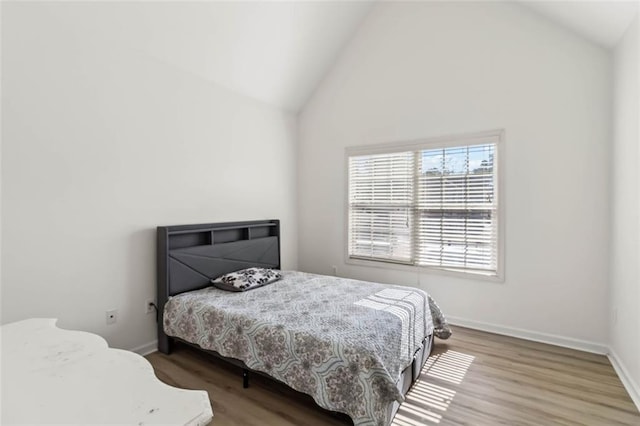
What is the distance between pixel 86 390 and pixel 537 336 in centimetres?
357

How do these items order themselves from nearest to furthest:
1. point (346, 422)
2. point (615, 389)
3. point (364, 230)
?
point (346, 422) < point (615, 389) < point (364, 230)

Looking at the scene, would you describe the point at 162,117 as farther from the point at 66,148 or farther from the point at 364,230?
the point at 364,230

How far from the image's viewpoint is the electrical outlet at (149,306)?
285 centimetres

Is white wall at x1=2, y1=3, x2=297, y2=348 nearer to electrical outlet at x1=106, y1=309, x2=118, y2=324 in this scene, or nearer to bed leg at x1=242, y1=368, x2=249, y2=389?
electrical outlet at x1=106, y1=309, x2=118, y2=324

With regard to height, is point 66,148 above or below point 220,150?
below

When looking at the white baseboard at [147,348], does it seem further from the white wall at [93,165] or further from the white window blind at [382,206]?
the white window blind at [382,206]

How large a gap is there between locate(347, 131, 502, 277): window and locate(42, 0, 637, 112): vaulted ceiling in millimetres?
1093

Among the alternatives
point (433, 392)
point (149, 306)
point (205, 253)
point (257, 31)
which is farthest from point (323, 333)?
point (257, 31)

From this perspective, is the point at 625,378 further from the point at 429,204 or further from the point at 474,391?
the point at 429,204

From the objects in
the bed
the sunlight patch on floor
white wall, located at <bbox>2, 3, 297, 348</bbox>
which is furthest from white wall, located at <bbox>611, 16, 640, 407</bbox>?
white wall, located at <bbox>2, 3, 297, 348</bbox>

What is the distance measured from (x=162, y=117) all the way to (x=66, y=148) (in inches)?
33.3

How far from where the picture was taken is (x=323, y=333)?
2000 mm

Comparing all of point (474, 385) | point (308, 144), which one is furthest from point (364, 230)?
point (474, 385)

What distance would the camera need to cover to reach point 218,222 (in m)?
3.45
